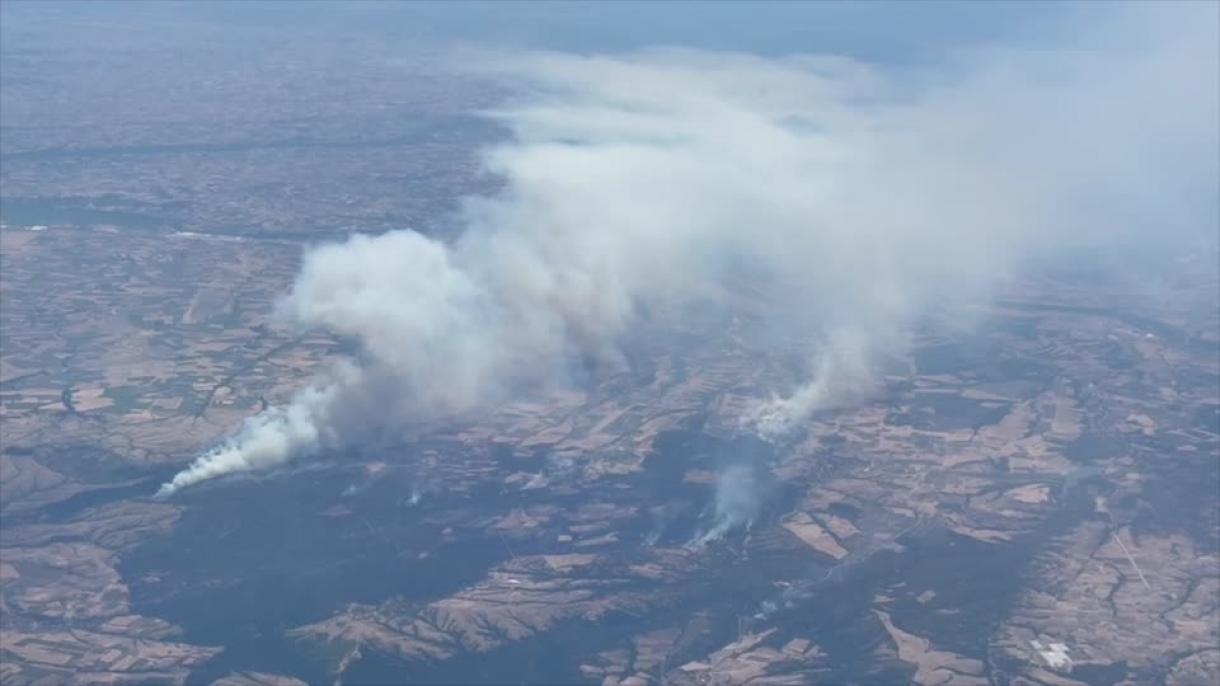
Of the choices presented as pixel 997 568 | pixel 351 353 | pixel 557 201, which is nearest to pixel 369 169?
pixel 557 201

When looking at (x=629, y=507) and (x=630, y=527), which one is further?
(x=629, y=507)

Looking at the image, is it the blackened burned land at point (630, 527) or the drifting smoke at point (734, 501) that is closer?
the blackened burned land at point (630, 527)

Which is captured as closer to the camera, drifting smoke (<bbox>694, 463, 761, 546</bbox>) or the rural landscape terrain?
the rural landscape terrain

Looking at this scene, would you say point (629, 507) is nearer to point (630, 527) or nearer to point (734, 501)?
point (630, 527)

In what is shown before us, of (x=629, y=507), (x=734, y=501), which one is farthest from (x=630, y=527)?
(x=734, y=501)

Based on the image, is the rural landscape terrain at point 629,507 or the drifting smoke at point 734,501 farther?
the drifting smoke at point 734,501

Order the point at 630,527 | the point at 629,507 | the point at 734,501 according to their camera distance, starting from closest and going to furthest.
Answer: the point at 630,527 < the point at 629,507 < the point at 734,501

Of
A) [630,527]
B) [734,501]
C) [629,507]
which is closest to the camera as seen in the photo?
[630,527]

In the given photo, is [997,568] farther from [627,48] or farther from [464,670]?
[627,48]
